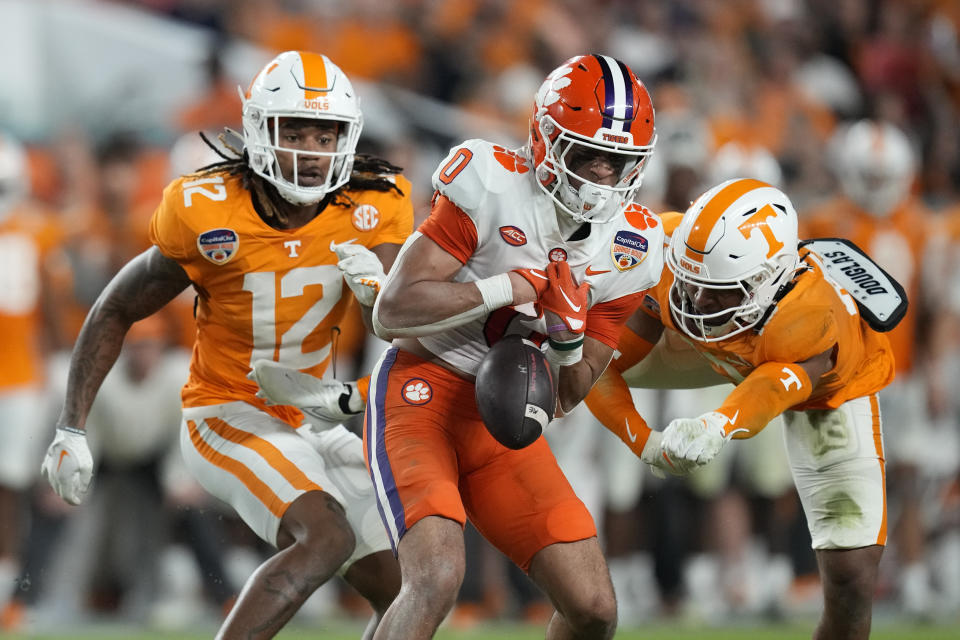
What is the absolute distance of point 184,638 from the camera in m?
5.79

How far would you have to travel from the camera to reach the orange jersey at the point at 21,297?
6.17 m

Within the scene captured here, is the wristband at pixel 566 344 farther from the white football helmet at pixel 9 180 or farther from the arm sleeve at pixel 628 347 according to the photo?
the white football helmet at pixel 9 180

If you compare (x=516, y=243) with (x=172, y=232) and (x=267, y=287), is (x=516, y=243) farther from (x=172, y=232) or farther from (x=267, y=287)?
(x=172, y=232)

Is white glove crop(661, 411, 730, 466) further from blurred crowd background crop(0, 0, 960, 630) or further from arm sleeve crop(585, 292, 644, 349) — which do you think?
blurred crowd background crop(0, 0, 960, 630)

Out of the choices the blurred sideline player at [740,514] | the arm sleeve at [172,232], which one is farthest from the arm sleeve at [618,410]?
the blurred sideline player at [740,514]

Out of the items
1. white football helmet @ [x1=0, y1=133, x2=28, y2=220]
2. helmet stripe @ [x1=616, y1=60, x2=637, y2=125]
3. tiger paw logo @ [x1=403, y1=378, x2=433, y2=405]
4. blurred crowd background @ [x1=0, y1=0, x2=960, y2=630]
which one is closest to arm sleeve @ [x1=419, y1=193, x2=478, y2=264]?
tiger paw logo @ [x1=403, y1=378, x2=433, y2=405]

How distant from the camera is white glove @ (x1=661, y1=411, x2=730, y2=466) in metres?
3.50

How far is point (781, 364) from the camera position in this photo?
12.3 ft

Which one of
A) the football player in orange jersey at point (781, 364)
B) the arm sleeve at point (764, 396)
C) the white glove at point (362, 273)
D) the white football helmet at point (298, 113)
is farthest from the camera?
the white football helmet at point (298, 113)

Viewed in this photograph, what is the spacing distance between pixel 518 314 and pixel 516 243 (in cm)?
24

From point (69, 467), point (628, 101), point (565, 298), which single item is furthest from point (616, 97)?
point (69, 467)

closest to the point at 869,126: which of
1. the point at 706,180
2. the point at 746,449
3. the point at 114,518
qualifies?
the point at 706,180

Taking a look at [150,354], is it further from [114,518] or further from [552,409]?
[552,409]

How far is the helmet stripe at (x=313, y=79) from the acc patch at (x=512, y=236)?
35.5 inches
